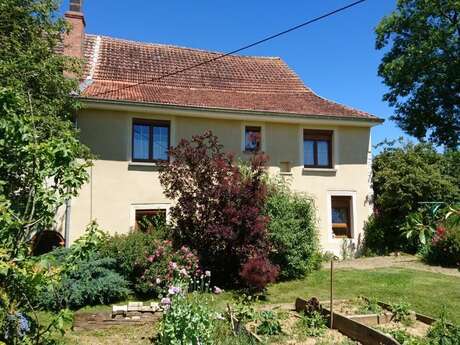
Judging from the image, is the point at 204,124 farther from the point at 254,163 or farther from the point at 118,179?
the point at 254,163

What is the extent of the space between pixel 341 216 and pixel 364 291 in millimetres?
6180

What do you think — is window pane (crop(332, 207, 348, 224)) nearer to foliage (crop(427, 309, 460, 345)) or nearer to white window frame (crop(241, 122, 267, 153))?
white window frame (crop(241, 122, 267, 153))

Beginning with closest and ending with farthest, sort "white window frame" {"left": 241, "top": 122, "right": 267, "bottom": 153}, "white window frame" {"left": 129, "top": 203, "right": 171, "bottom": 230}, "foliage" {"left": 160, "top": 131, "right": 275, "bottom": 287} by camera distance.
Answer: "foliage" {"left": 160, "top": 131, "right": 275, "bottom": 287}
"white window frame" {"left": 129, "top": 203, "right": 171, "bottom": 230}
"white window frame" {"left": 241, "top": 122, "right": 267, "bottom": 153}

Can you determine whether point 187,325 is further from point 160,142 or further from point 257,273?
point 160,142

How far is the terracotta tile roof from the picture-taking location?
48.7 feet

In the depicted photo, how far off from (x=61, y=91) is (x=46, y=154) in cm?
804

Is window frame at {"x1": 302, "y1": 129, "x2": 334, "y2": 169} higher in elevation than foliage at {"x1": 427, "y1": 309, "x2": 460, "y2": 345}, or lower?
higher

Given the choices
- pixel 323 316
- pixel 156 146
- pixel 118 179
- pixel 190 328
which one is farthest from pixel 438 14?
pixel 190 328

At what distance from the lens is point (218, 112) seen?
14.4 metres

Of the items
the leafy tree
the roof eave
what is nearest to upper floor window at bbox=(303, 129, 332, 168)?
the roof eave

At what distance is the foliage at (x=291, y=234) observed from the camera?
11.5 m

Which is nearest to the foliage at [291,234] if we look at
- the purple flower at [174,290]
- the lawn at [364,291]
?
the lawn at [364,291]

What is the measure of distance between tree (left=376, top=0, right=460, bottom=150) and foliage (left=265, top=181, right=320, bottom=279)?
12744 millimetres

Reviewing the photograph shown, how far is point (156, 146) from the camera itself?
14.5m
